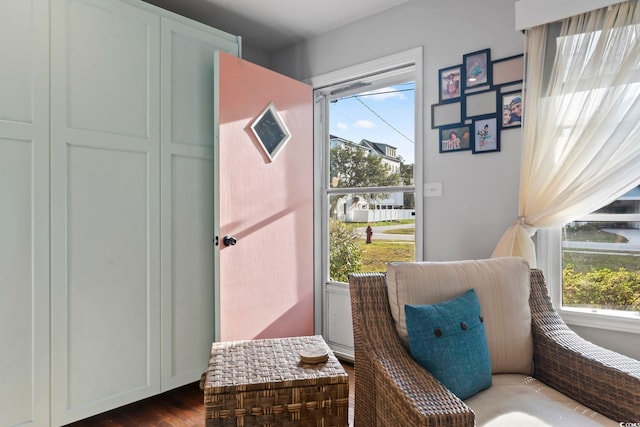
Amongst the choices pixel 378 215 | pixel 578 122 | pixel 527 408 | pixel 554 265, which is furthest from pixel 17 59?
pixel 554 265

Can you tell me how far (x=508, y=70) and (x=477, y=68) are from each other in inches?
7.0

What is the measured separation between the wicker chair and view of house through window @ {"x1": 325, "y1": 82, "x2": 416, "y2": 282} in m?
1.19

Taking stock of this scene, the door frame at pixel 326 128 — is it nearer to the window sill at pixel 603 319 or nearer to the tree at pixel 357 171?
the tree at pixel 357 171

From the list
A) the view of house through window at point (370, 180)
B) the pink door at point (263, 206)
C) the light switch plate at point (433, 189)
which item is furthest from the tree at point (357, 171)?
the light switch plate at point (433, 189)

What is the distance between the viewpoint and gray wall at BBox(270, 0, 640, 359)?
87.6 inches

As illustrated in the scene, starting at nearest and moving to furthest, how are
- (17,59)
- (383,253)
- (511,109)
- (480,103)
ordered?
(17,59)
(511,109)
(480,103)
(383,253)

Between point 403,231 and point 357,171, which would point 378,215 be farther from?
point 357,171

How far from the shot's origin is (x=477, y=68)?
2.33 metres

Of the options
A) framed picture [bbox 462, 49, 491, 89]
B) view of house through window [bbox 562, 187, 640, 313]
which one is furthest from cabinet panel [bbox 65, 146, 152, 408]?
view of house through window [bbox 562, 187, 640, 313]

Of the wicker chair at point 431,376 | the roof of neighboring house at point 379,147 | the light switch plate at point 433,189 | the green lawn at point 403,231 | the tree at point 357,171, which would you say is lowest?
the wicker chair at point 431,376

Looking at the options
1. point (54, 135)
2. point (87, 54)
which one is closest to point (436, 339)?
point (54, 135)

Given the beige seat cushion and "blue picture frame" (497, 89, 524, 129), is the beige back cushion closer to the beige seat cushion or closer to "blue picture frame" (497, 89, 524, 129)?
the beige seat cushion

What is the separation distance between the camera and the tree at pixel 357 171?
9.72 feet

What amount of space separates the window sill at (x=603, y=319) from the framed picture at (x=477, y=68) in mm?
1289
